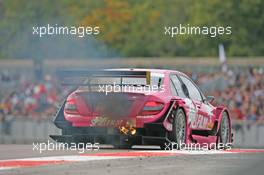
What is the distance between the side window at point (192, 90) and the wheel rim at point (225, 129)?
0.69m

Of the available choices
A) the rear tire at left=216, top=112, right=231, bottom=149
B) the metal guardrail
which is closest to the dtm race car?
the rear tire at left=216, top=112, right=231, bottom=149

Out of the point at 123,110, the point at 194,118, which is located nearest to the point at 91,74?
the point at 123,110

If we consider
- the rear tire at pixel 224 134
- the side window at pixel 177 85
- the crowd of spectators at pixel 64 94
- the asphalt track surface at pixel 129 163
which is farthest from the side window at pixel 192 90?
the crowd of spectators at pixel 64 94

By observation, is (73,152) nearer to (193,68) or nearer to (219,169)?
(219,169)

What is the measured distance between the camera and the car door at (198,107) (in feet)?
53.8

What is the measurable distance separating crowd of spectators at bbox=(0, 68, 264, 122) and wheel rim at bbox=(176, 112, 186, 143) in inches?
487

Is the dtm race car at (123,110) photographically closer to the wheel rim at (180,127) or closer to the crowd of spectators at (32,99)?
the wheel rim at (180,127)

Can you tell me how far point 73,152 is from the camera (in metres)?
14.1

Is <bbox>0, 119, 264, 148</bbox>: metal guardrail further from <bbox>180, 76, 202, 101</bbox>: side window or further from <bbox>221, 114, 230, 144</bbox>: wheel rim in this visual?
<bbox>180, 76, 202, 101</bbox>: side window

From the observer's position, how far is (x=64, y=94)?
31.0 m

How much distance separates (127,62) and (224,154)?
72.3ft

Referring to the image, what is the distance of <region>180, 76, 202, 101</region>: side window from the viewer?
650 inches

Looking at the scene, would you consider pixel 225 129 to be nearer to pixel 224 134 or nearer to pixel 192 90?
pixel 224 134

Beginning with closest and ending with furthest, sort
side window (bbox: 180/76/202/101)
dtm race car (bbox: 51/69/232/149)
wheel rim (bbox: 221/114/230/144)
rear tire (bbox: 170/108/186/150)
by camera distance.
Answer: dtm race car (bbox: 51/69/232/149) → rear tire (bbox: 170/108/186/150) → side window (bbox: 180/76/202/101) → wheel rim (bbox: 221/114/230/144)
